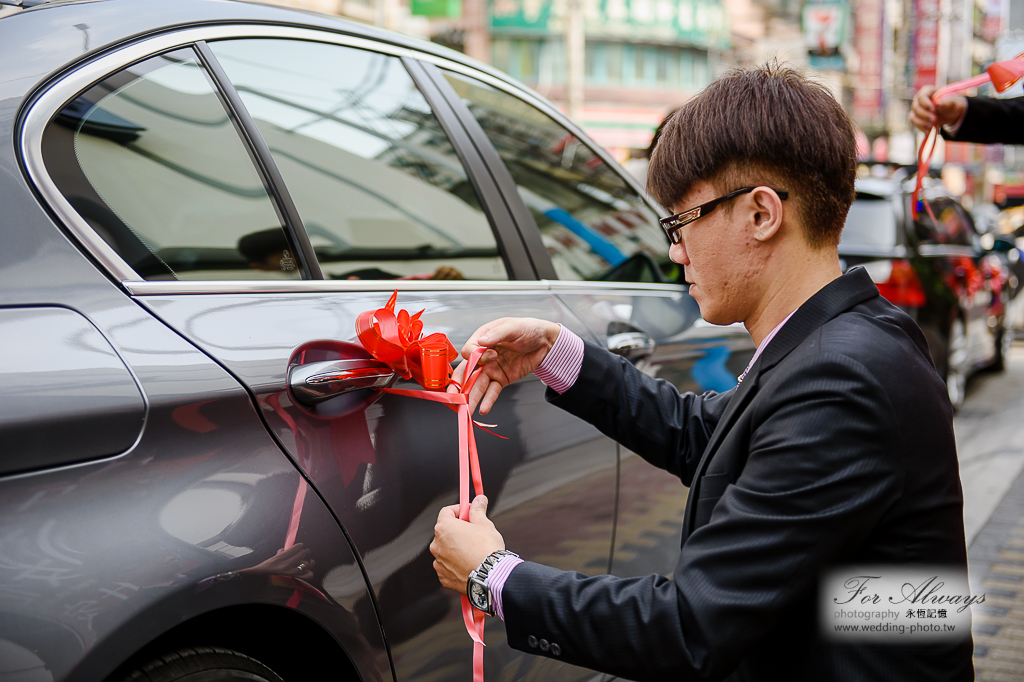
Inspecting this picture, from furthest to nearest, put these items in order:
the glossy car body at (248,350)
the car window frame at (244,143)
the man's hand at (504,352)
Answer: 1. the man's hand at (504,352)
2. the car window frame at (244,143)
3. the glossy car body at (248,350)

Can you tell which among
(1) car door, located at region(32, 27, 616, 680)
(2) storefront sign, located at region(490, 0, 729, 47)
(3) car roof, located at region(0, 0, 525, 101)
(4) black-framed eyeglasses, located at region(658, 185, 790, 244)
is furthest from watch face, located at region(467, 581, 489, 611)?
(2) storefront sign, located at region(490, 0, 729, 47)

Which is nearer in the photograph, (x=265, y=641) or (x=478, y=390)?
(x=265, y=641)

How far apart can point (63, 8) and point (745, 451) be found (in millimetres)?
1282

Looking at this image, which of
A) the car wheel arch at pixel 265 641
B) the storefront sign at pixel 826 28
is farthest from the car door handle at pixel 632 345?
the storefront sign at pixel 826 28

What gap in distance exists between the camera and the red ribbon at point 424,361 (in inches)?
54.4

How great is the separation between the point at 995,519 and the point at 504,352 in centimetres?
369

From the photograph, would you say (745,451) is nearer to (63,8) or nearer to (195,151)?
(195,151)

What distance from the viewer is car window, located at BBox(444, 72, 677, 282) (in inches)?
89.2

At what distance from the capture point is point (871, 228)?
5672 mm

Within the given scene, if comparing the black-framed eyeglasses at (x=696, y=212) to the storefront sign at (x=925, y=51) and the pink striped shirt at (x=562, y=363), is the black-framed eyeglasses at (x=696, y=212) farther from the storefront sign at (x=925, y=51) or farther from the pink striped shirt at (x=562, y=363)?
the storefront sign at (x=925, y=51)

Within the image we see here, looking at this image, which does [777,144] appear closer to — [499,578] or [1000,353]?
[499,578]

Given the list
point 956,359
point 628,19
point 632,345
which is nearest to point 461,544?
point 632,345

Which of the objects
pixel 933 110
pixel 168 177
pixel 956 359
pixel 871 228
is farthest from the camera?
pixel 956 359

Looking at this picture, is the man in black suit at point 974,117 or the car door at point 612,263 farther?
the man in black suit at point 974,117
